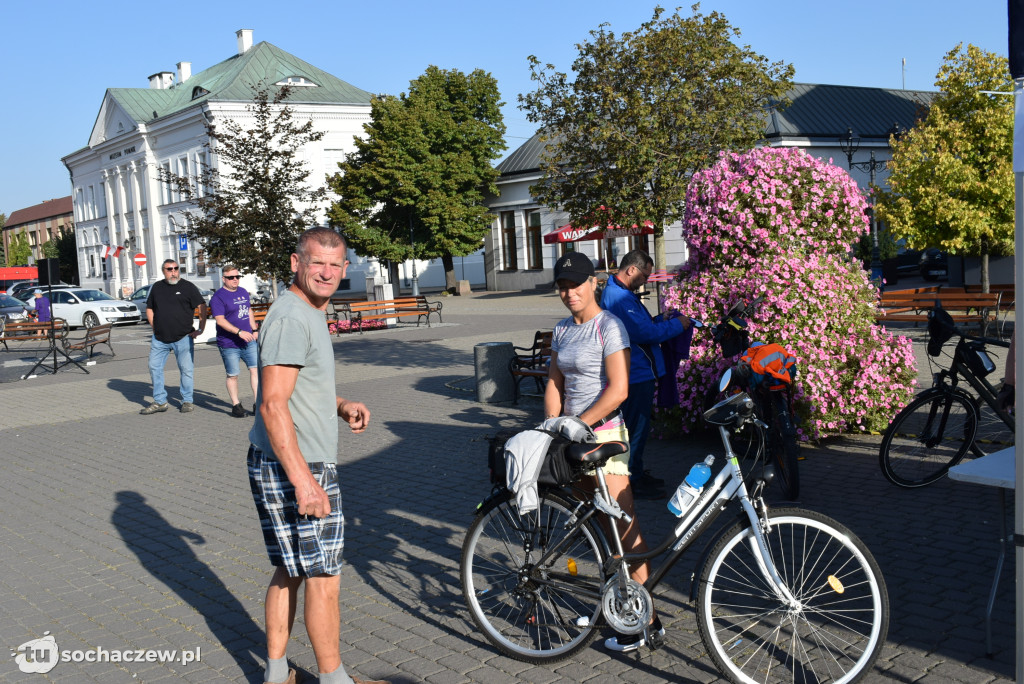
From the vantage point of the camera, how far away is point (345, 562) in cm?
Answer: 577

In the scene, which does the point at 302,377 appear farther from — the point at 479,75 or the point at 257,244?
the point at 479,75

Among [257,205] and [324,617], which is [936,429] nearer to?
[324,617]

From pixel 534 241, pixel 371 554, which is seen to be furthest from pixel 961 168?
pixel 534 241

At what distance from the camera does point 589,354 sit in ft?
14.6

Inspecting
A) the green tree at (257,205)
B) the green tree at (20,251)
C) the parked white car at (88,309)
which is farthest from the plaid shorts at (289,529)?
the green tree at (20,251)

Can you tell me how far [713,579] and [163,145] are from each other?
64.2m

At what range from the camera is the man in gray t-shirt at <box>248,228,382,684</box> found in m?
3.62

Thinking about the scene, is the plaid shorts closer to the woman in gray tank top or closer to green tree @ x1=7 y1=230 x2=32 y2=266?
the woman in gray tank top

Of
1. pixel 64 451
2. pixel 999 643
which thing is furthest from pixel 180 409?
pixel 999 643

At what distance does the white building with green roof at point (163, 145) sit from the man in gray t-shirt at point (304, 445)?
1810 inches

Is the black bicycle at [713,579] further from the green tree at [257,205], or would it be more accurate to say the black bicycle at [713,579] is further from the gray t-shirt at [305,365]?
the green tree at [257,205]

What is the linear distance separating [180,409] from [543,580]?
31.3 ft

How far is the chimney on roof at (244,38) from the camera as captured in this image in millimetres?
63344

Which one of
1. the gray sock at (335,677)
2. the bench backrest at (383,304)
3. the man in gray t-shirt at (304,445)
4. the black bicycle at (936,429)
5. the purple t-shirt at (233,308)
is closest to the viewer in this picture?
the man in gray t-shirt at (304,445)
